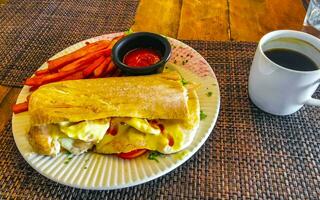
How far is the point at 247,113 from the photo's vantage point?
3.10 ft

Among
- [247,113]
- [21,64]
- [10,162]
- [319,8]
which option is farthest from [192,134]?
[319,8]

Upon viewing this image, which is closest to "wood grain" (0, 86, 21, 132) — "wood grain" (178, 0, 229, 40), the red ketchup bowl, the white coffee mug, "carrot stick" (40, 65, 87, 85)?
"carrot stick" (40, 65, 87, 85)

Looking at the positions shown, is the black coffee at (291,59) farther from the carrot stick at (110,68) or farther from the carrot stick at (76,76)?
the carrot stick at (76,76)

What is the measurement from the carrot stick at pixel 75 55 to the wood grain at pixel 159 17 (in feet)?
0.82

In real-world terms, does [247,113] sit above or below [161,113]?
below

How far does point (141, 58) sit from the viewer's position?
99 centimetres

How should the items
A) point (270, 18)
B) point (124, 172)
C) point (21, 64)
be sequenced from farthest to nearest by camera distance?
point (270, 18), point (21, 64), point (124, 172)

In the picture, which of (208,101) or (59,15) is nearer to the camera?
(208,101)

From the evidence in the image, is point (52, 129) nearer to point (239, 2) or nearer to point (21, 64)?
point (21, 64)

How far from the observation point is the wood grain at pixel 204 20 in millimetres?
1231

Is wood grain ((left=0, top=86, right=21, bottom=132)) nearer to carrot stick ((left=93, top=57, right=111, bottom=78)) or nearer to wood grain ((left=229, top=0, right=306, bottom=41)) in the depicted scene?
carrot stick ((left=93, top=57, right=111, bottom=78))

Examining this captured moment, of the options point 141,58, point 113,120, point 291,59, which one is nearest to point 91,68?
point 141,58

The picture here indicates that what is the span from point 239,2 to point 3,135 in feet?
3.61

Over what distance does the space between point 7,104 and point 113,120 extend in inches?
17.3
